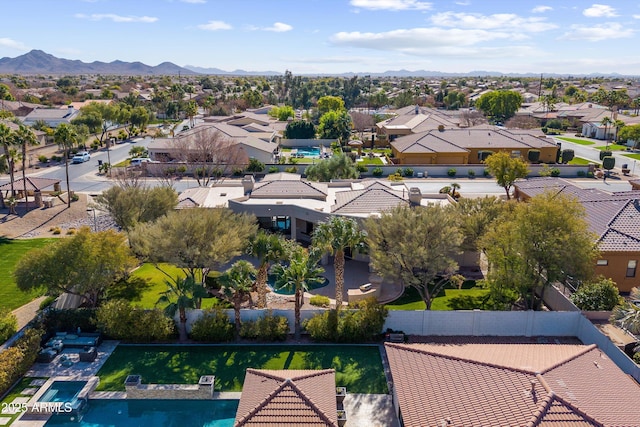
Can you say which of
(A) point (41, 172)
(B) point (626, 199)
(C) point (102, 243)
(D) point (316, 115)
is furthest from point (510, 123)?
(C) point (102, 243)

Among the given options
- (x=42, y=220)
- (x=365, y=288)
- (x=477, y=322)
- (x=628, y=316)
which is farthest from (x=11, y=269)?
(x=628, y=316)

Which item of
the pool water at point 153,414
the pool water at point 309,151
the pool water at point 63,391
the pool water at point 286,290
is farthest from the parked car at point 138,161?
the pool water at point 153,414

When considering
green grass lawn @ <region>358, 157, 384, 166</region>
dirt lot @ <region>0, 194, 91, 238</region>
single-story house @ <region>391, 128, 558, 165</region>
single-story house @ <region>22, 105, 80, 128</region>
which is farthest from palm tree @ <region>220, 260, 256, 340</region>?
single-story house @ <region>22, 105, 80, 128</region>

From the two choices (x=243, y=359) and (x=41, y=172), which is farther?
(x=41, y=172)

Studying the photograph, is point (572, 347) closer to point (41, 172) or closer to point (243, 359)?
point (243, 359)

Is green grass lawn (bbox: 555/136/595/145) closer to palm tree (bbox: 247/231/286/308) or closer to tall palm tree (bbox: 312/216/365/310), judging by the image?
tall palm tree (bbox: 312/216/365/310)

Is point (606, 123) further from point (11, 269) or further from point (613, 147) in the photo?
point (11, 269)
